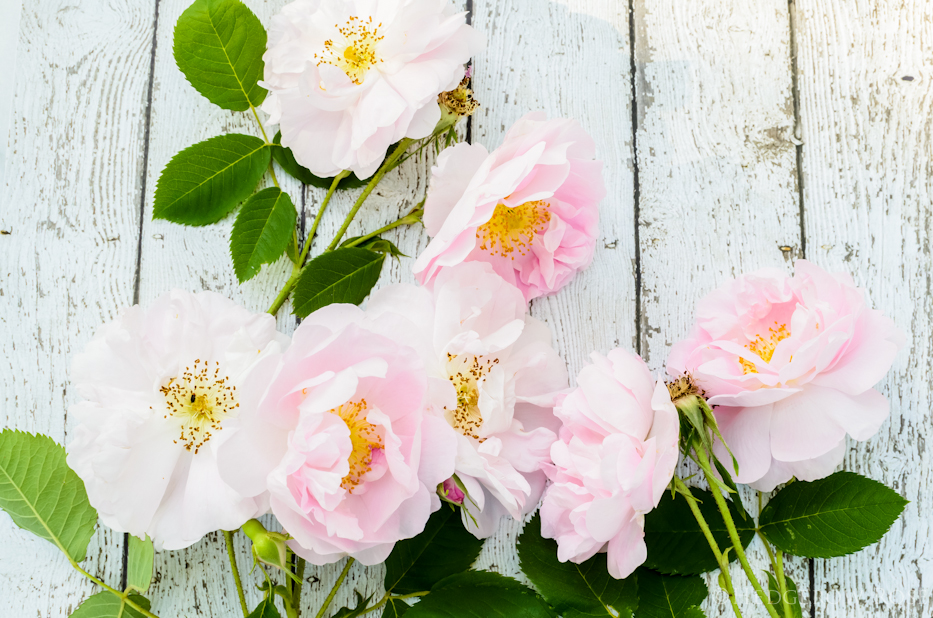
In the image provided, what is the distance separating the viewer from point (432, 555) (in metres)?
0.63

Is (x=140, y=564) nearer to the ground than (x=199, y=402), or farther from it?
nearer to the ground

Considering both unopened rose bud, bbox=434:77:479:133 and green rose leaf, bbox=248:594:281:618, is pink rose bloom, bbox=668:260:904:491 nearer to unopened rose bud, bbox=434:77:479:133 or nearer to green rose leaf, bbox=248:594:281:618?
unopened rose bud, bbox=434:77:479:133

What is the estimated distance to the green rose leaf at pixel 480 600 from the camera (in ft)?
1.98

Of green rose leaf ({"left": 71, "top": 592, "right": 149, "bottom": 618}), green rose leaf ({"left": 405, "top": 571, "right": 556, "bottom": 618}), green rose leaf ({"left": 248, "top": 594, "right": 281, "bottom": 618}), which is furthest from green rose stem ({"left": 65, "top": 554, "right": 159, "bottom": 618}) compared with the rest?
green rose leaf ({"left": 405, "top": 571, "right": 556, "bottom": 618})

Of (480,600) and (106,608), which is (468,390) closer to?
(480,600)

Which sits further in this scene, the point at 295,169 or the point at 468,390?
the point at 295,169

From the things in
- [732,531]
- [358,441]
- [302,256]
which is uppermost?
[302,256]

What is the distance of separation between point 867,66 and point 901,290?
0.24m

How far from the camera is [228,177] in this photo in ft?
2.20

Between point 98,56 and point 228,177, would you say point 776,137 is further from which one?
point 98,56

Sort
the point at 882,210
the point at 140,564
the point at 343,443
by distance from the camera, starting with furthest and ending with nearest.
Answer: the point at 882,210 < the point at 140,564 < the point at 343,443

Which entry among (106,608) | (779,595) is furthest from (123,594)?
(779,595)

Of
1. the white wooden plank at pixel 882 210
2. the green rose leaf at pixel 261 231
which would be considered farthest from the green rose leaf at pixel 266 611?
the white wooden plank at pixel 882 210

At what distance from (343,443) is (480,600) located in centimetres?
23
